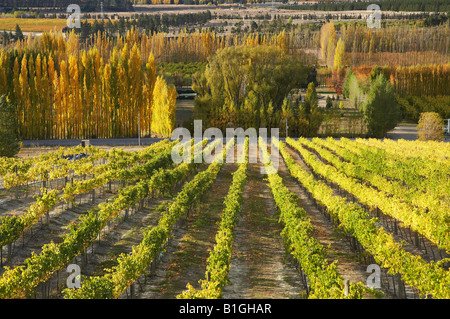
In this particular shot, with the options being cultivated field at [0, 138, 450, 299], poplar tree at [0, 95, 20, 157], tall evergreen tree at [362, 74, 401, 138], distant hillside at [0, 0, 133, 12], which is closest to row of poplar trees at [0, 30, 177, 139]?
poplar tree at [0, 95, 20, 157]

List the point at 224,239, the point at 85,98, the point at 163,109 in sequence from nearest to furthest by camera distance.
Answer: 1. the point at 224,239
2. the point at 85,98
3. the point at 163,109

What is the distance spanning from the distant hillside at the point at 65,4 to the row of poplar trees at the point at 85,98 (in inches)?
4321

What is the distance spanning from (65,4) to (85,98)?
120522mm

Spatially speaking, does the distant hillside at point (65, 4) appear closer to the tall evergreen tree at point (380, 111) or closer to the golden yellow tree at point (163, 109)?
the golden yellow tree at point (163, 109)

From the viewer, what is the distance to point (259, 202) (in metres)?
29.7

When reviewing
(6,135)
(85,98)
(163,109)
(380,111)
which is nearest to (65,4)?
(85,98)

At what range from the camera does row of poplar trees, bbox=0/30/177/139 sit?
59.8 meters

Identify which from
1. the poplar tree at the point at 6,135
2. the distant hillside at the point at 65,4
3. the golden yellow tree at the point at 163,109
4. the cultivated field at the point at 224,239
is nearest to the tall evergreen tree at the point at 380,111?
the golden yellow tree at the point at 163,109

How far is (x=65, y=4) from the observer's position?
169750 millimetres

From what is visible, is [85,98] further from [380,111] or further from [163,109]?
[380,111]

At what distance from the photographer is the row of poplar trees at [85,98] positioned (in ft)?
196

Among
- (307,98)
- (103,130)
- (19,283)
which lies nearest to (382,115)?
(307,98)

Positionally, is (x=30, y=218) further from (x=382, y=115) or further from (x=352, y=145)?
(x=382, y=115)

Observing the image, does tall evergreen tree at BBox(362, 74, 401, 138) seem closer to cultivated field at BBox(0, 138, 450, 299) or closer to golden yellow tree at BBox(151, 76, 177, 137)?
golden yellow tree at BBox(151, 76, 177, 137)
